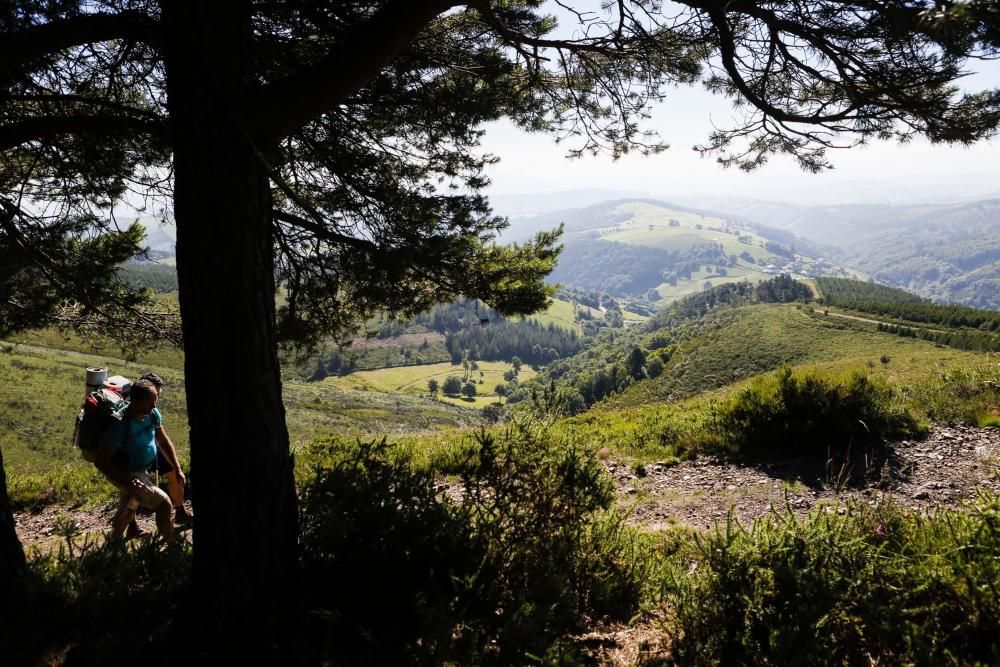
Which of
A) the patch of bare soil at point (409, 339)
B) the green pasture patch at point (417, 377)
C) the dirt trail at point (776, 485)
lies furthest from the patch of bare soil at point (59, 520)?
the patch of bare soil at point (409, 339)

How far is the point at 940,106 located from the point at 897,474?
3622 mm

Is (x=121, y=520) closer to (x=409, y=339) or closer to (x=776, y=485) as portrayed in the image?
(x=776, y=485)

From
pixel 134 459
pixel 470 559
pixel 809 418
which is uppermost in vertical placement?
pixel 134 459

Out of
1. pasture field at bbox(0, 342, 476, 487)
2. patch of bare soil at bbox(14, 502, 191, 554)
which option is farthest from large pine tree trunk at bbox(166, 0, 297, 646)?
pasture field at bbox(0, 342, 476, 487)

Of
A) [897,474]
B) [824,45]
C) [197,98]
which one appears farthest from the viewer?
[897,474]

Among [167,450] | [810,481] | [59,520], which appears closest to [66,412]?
[59,520]

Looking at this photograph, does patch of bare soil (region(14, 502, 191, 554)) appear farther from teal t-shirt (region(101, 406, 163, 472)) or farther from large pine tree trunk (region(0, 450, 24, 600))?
large pine tree trunk (region(0, 450, 24, 600))

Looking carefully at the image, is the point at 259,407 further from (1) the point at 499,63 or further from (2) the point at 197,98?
(1) the point at 499,63

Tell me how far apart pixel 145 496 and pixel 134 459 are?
35 cm

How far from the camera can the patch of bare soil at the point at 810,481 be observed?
4883 mm

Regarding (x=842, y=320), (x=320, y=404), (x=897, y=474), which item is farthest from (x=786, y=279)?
(x=897, y=474)

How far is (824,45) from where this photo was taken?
3.65 meters

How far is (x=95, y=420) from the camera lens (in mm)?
4426

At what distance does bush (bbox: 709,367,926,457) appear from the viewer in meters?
6.16
